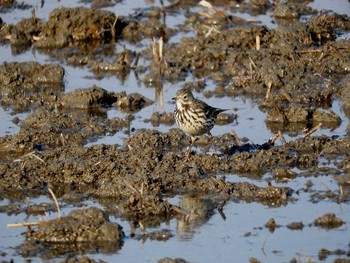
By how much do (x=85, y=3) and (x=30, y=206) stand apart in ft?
34.5

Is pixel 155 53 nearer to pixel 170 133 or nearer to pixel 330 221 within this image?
pixel 170 133

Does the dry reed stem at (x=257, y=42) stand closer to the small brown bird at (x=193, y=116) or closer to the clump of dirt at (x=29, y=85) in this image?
the clump of dirt at (x=29, y=85)

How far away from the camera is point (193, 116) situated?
48.2 feet

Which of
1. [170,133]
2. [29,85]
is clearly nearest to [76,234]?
[170,133]

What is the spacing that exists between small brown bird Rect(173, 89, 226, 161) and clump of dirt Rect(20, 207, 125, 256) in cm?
293

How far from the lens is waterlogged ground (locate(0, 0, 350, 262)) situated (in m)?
11.8

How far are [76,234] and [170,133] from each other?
4.04m

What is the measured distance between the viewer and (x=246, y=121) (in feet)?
53.7

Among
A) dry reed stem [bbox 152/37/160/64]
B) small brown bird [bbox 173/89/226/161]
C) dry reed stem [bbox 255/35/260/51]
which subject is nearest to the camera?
small brown bird [bbox 173/89/226/161]

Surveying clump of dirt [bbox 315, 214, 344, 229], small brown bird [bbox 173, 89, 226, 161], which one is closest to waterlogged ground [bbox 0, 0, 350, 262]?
clump of dirt [bbox 315, 214, 344, 229]

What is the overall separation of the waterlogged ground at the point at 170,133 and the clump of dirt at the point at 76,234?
0.02m

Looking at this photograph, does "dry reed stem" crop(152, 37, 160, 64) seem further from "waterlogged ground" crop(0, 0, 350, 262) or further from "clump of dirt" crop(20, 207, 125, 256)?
"clump of dirt" crop(20, 207, 125, 256)

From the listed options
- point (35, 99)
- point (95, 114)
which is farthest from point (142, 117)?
point (35, 99)

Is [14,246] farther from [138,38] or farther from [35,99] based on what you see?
[138,38]
